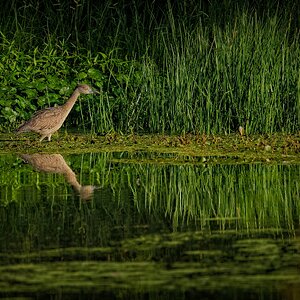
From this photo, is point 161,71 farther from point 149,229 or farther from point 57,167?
point 149,229

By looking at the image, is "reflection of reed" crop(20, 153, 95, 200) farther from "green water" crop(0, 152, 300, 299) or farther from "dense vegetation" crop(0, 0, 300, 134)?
"dense vegetation" crop(0, 0, 300, 134)

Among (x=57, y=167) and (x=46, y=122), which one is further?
(x=46, y=122)

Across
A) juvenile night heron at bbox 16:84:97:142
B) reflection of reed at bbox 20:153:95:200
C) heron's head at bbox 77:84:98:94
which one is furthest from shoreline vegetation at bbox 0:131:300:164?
heron's head at bbox 77:84:98:94

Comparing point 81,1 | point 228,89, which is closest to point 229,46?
point 228,89

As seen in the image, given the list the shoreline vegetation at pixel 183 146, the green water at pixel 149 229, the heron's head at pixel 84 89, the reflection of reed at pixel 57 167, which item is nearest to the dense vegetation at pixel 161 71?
the heron's head at pixel 84 89

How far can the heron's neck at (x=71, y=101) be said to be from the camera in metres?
12.1

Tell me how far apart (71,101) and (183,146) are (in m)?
1.64

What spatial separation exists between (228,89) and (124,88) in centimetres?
180

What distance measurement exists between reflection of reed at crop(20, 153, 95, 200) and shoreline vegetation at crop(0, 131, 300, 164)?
0.28 meters

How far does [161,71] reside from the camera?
44.2 ft

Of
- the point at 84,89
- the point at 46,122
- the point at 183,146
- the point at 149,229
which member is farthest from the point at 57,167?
the point at 149,229

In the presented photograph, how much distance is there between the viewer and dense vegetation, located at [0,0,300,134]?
12.1 meters

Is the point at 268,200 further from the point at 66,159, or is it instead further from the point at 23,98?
the point at 23,98

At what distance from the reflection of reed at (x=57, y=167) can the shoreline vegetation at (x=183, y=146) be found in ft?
0.91
